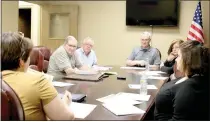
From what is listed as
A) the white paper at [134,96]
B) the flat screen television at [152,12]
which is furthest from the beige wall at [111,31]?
the white paper at [134,96]

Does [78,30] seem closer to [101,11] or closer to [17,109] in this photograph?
[101,11]

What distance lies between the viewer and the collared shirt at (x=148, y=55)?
4.27m

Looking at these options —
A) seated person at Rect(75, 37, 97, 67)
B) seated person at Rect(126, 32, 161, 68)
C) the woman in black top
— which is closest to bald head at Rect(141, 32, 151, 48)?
seated person at Rect(126, 32, 161, 68)

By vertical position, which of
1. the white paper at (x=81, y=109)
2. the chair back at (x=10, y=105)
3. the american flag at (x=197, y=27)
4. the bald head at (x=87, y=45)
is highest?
the american flag at (x=197, y=27)

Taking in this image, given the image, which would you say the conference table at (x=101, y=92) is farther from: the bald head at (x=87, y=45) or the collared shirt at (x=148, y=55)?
the collared shirt at (x=148, y=55)

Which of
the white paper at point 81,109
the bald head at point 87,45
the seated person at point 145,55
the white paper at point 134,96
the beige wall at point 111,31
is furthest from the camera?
the beige wall at point 111,31

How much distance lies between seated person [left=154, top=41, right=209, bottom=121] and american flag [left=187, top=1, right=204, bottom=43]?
3089mm

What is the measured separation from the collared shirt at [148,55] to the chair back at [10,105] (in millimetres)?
3338

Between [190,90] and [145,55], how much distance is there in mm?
2711

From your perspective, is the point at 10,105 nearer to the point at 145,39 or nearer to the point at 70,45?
the point at 70,45

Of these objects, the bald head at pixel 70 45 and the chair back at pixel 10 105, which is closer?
the chair back at pixel 10 105

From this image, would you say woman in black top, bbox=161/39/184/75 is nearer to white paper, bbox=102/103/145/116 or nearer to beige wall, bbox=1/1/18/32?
white paper, bbox=102/103/145/116

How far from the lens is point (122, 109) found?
1583 millimetres

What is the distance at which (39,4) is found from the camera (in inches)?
229
